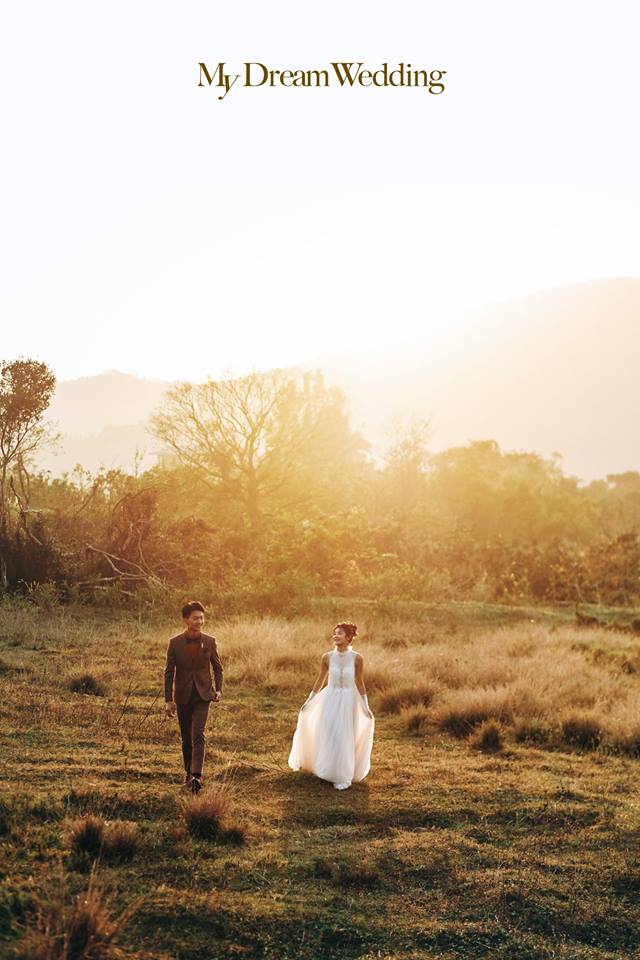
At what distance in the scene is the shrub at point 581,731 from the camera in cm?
1242

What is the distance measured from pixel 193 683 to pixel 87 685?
17.9 ft

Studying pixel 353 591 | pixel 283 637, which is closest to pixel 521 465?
pixel 353 591

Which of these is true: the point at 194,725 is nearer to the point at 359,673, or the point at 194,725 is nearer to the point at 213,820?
the point at 213,820

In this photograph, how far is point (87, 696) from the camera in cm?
1313

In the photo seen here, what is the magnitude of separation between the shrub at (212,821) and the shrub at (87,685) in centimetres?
582

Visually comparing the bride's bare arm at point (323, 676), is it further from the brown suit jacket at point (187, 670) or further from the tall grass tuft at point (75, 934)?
the tall grass tuft at point (75, 934)

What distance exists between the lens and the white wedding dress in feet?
32.3

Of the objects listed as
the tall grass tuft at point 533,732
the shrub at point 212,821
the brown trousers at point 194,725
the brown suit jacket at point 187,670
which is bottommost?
the tall grass tuft at point 533,732

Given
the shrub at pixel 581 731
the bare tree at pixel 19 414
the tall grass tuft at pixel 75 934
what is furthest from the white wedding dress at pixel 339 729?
the bare tree at pixel 19 414

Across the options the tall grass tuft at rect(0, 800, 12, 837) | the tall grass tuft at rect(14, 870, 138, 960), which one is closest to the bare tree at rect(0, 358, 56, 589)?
the tall grass tuft at rect(0, 800, 12, 837)

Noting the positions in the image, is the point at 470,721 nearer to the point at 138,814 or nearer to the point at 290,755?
the point at 290,755

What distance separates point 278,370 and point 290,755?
91.3 ft

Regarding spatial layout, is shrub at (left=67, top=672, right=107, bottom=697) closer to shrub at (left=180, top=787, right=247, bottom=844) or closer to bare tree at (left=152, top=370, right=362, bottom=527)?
shrub at (left=180, top=787, right=247, bottom=844)

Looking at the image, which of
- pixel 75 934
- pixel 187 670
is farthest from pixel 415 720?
pixel 75 934
